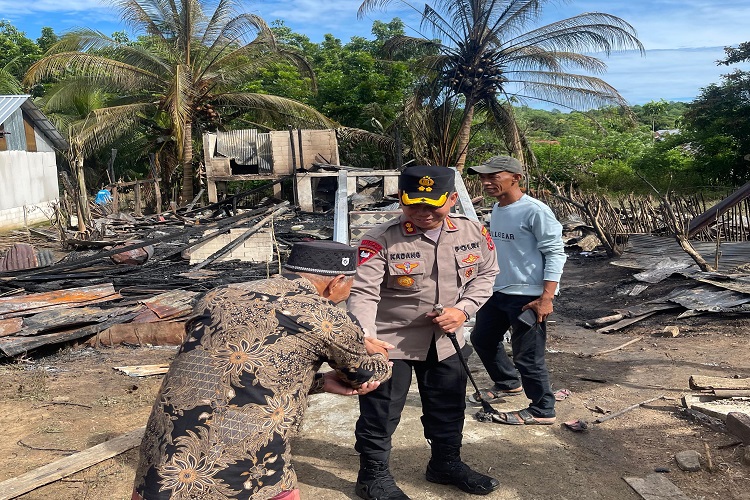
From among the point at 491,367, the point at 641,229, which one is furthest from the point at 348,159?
the point at 491,367

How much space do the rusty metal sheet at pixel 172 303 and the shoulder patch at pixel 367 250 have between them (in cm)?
471

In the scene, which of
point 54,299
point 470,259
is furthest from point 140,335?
point 470,259

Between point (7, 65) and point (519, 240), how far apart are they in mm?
30103

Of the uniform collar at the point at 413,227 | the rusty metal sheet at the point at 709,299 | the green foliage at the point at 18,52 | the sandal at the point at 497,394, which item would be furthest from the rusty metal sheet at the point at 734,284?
the green foliage at the point at 18,52

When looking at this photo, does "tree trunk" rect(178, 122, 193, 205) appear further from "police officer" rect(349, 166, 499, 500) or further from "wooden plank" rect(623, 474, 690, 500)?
"wooden plank" rect(623, 474, 690, 500)

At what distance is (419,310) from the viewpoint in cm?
330

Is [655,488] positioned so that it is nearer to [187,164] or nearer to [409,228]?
[409,228]

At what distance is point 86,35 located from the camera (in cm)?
2089

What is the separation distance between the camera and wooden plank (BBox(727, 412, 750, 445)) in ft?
11.9

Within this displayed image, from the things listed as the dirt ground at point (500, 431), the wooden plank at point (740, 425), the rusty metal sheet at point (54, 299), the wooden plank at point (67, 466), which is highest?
the rusty metal sheet at point (54, 299)

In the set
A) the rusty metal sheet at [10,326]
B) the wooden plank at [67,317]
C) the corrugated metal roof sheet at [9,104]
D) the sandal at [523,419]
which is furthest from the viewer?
the corrugated metal roof sheet at [9,104]

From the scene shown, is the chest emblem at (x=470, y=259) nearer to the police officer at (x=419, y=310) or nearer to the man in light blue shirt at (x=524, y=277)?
the police officer at (x=419, y=310)

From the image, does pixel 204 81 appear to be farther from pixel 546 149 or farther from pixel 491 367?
pixel 491 367

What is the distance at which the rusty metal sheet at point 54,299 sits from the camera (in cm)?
755
